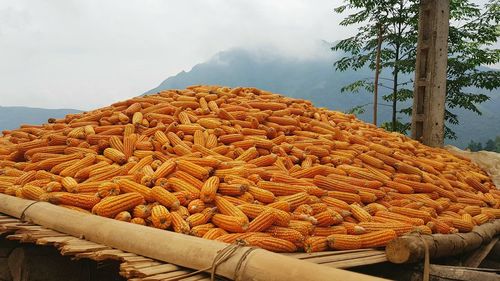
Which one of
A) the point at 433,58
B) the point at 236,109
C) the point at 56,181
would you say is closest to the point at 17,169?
the point at 56,181

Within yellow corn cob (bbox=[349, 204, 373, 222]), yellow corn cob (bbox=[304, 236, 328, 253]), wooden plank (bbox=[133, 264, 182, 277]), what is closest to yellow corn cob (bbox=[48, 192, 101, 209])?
wooden plank (bbox=[133, 264, 182, 277])

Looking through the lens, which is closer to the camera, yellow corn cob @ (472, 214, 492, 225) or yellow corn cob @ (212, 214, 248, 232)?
yellow corn cob @ (212, 214, 248, 232)

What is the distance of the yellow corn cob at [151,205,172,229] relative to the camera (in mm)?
3301

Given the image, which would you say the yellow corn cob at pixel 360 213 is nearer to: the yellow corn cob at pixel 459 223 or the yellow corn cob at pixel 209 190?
the yellow corn cob at pixel 459 223

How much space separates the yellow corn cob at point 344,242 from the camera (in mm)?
3250

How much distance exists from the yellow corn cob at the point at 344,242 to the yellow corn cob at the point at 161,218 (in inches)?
47.2

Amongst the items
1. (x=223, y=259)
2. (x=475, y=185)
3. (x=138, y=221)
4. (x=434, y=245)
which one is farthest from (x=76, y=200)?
(x=475, y=185)

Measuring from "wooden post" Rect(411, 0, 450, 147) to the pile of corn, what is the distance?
2.32 m

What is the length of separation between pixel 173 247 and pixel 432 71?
7.73 m

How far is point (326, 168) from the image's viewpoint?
450 centimetres

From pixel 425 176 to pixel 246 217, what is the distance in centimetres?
297

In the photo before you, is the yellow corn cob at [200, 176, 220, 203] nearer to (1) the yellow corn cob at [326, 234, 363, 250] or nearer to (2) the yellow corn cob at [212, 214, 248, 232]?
(2) the yellow corn cob at [212, 214, 248, 232]

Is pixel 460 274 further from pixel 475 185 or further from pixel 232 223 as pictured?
pixel 475 185

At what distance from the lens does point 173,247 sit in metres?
2.75
